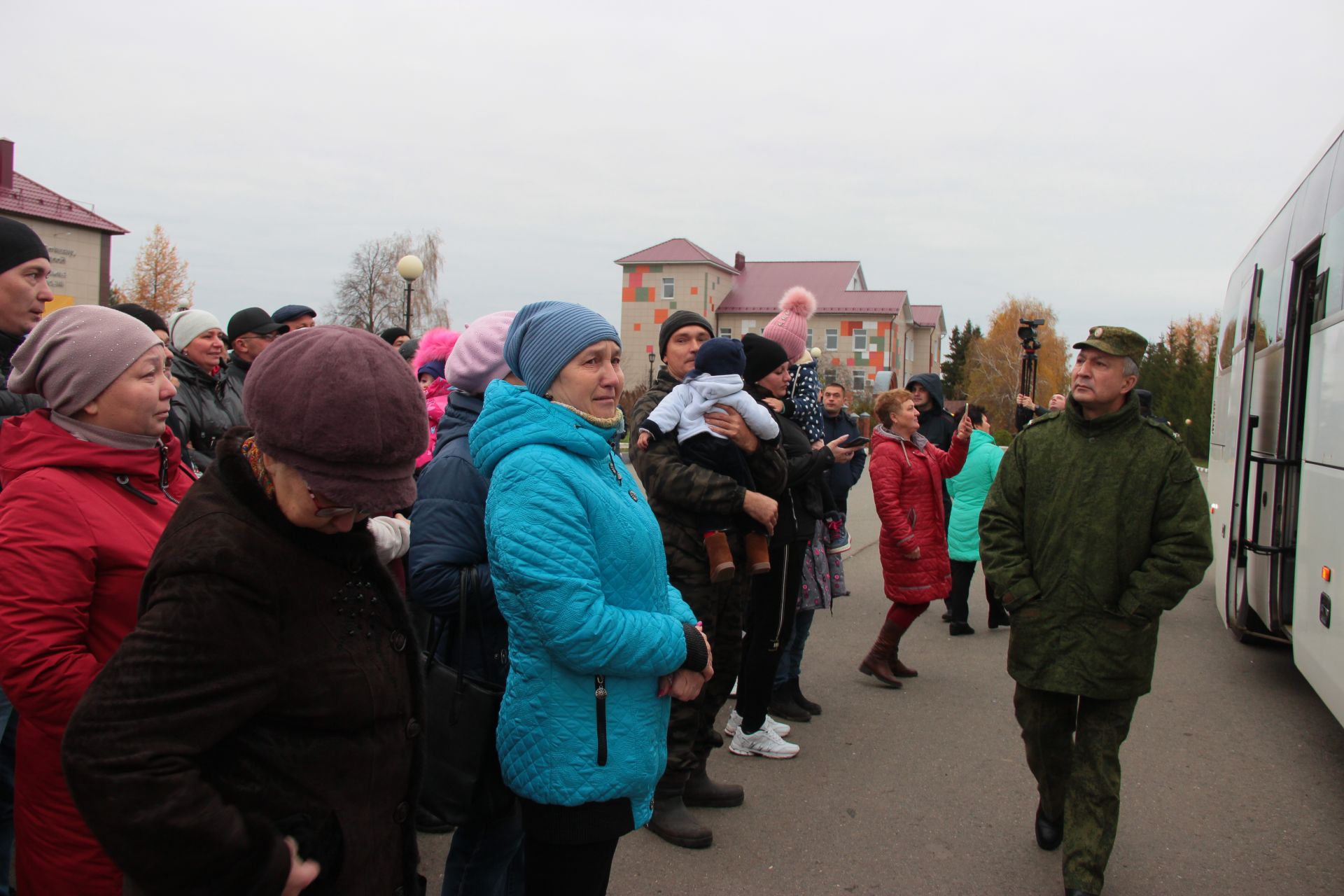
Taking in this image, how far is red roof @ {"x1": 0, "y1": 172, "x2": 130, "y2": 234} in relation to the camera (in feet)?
108

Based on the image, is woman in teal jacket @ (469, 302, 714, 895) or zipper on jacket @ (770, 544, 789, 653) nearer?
woman in teal jacket @ (469, 302, 714, 895)

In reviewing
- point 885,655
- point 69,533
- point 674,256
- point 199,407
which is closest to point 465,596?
point 69,533

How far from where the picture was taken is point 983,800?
14.9 feet

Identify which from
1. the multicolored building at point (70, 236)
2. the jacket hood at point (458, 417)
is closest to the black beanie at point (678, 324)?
the jacket hood at point (458, 417)

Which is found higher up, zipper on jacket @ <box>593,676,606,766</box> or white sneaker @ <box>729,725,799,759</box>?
zipper on jacket @ <box>593,676,606,766</box>

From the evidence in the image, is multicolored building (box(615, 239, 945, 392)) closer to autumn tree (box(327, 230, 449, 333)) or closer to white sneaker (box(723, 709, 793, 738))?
autumn tree (box(327, 230, 449, 333))

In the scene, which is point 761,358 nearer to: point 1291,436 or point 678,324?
point 678,324

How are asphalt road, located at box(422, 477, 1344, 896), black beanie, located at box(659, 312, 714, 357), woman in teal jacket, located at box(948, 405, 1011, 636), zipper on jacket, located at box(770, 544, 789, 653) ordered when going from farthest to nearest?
woman in teal jacket, located at box(948, 405, 1011, 636)
zipper on jacket, located at box(770, 544, 789, 653)
black beanie, located at box(659, 312, 714, 357)
asphalt road, located at box(422, 477, 1344, 896)

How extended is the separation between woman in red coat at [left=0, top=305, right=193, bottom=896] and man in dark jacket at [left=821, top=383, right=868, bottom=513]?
13.1 ft

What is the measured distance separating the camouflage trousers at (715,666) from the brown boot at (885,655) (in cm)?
238

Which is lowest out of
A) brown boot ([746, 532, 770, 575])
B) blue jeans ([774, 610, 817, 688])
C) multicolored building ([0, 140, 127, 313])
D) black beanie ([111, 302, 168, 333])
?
blue jeans ([774, 610, 817, 688])

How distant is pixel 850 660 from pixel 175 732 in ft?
20.0

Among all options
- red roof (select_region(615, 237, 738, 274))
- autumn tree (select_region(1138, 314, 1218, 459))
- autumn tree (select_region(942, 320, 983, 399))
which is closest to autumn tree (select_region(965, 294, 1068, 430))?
autumn tree (select_region(942, 320, 983, 399))

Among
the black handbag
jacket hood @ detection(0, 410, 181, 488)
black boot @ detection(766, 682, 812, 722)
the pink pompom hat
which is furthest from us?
black boot @ detection(766, 682, 812, 722)
